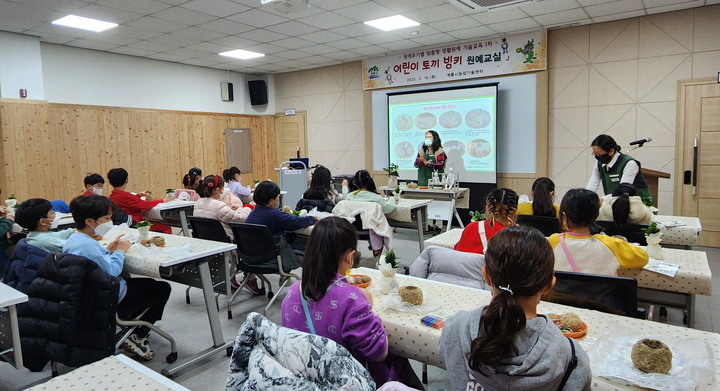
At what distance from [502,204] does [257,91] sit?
27.5ft

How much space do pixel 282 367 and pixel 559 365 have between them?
660 millimetres

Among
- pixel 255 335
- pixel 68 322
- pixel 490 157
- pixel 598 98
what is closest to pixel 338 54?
pixel 490 157

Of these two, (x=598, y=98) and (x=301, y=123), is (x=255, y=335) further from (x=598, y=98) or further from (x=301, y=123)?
(x=301, y=123)

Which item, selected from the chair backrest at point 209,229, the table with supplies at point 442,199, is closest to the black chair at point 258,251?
the chair backrest at point 209,229

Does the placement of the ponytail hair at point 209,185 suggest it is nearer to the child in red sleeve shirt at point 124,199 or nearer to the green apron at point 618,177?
the child in red sleeve shirt at point 124,199

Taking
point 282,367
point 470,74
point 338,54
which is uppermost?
point 338,54

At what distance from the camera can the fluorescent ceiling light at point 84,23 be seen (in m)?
5.86

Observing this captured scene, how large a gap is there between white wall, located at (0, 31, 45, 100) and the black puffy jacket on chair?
5.71m

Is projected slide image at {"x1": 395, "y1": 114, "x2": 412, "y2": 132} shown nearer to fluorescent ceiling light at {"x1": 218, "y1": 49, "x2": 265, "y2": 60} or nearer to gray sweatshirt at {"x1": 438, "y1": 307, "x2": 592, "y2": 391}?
fluorescent ceiling light at {"x1": 218, "y1": 49, "x2": 265, "y2": 60}

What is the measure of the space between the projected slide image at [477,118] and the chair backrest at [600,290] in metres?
5.80

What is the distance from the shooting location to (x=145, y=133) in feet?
27.2

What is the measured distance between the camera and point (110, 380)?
1367 millimetres

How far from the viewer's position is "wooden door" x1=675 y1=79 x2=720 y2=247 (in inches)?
228

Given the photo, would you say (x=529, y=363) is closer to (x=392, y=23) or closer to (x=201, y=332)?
(x=201, y=332)
